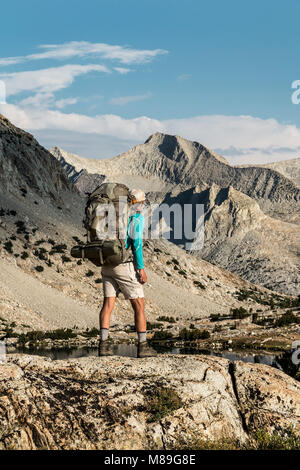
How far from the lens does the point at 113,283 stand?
11766 millimetres

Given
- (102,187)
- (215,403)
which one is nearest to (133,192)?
(102,187)

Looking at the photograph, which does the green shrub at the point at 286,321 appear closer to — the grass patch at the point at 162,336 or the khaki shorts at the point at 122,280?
the grass patch at the point at 162,336

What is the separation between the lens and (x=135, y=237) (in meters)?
11.3

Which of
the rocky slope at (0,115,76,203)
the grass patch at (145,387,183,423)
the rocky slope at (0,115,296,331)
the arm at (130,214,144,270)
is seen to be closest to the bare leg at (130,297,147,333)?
the arm at (130,214,144,270)

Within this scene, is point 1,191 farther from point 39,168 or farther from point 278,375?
point 278,375

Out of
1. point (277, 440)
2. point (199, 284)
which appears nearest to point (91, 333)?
point (199, 284)

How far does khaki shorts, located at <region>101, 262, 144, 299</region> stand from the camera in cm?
1145

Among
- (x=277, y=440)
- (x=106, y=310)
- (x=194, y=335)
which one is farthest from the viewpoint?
(x=194, y=335)

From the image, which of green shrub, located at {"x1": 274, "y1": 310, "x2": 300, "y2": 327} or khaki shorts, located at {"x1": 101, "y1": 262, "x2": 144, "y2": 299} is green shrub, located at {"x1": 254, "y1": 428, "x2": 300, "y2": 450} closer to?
khaki shorts, located at {"x1": 101, "y1": 262, "x2": 144, "y2": 299}

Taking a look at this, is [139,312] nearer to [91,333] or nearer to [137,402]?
[137,402]

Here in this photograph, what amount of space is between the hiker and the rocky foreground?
80 centimetres

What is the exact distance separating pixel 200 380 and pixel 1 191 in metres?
72.0

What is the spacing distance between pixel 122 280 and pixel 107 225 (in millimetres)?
1314

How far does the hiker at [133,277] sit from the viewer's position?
1135 centimetres
